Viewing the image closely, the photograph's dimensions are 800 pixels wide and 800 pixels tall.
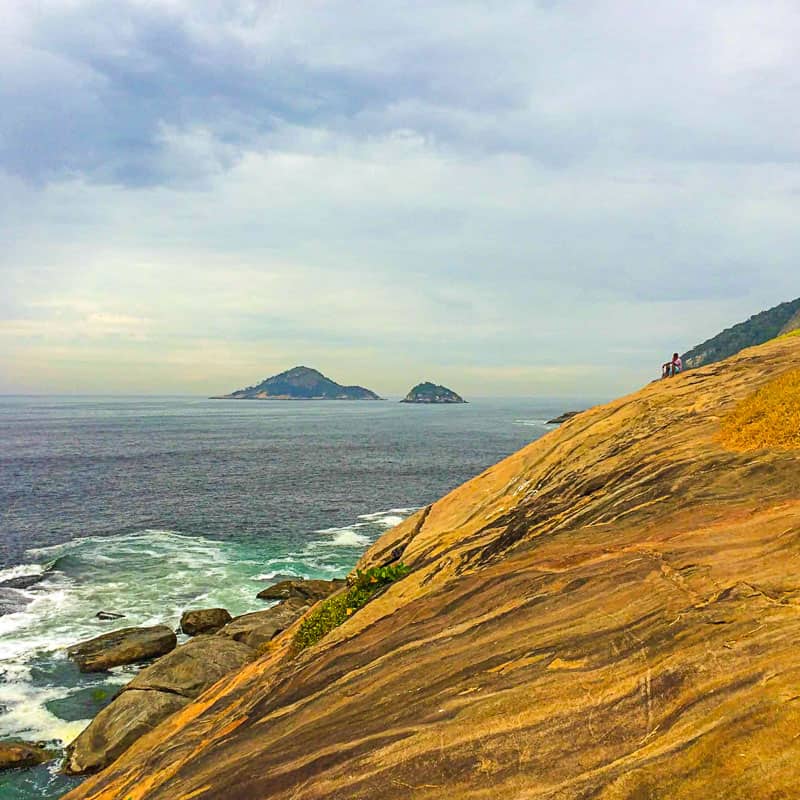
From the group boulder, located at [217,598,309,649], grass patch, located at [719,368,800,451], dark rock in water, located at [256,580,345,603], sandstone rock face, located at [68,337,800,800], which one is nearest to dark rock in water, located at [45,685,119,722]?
boulder, located at [217,598,309,649]

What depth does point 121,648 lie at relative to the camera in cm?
3009

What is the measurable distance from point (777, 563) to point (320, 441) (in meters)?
132

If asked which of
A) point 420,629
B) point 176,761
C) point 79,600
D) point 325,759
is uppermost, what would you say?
point 420,629

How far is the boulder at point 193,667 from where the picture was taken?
2280 centimetres

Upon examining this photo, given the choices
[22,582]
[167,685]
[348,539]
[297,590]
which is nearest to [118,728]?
[167,685]

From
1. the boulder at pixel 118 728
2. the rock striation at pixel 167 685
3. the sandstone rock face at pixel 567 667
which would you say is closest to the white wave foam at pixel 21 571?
the rock striation at pixel 167 685

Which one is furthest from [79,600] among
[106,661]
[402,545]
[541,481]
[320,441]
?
[320,441]

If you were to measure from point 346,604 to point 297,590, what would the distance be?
2484 cm

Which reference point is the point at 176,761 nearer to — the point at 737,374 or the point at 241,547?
the point at 737,374

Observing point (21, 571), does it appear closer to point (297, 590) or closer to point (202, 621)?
point (202, 621)

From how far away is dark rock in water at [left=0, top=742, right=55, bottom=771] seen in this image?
21094 millimetres

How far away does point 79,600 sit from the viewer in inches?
1529

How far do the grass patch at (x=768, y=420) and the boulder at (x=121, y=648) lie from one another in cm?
2987

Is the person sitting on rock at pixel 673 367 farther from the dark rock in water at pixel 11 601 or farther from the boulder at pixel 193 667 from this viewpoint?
the dark rock in water at pixel 11 601
